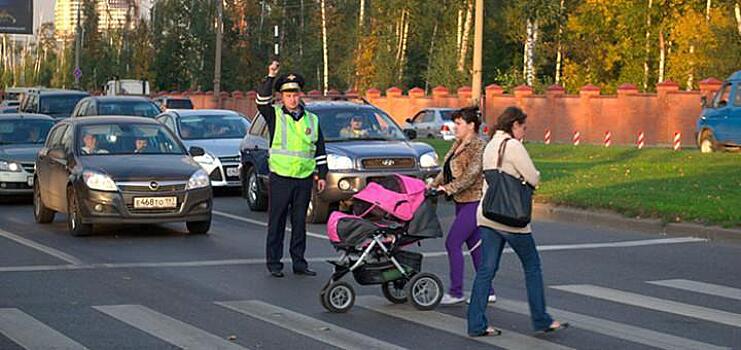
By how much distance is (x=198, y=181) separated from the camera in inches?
665

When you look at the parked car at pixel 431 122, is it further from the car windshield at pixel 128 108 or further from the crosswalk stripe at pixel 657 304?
the crosswalk stripe at pixel 657 304

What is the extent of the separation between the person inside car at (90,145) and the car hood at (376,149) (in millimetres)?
3176

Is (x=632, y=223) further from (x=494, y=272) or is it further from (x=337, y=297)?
(x=494, y=272)

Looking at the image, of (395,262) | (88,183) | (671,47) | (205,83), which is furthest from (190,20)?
(395,262)

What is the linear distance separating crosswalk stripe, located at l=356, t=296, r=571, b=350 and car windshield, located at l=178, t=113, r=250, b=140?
13.9 meters

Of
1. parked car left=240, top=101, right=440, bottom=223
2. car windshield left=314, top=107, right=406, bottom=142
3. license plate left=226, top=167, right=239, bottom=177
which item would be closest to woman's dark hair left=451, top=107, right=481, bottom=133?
parked car left=240, top=101, right=440, bottom=223

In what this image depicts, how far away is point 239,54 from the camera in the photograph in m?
89.7

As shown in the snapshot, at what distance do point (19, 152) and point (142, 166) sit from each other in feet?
22.0

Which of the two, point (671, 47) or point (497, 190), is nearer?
point (497, 190)

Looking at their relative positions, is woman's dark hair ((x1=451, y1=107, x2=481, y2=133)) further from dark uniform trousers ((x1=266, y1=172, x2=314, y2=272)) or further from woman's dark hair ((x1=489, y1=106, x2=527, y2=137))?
dark uniform trousers ((x1=266, y1=172, x2=314, y2=272))

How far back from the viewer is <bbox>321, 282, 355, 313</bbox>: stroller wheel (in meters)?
10.8

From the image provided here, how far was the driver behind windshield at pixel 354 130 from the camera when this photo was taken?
1973 centimetres

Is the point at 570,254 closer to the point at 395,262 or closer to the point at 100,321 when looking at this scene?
the point at 395,262

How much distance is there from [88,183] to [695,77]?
4904 cm
